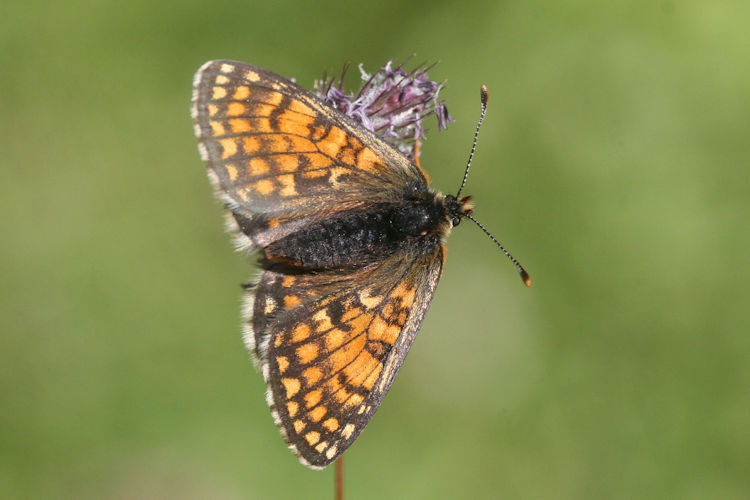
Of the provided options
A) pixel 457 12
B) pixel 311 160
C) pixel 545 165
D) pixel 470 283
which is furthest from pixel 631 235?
pixel 311 160

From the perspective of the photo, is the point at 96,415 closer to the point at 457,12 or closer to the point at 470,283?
the point at 470,283

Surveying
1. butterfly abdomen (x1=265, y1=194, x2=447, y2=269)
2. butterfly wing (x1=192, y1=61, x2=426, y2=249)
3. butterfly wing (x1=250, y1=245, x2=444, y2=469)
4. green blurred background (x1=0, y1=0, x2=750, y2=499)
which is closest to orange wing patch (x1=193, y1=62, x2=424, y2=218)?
butterfly wing (x1=192, y1=61, x2=426, y2=249)

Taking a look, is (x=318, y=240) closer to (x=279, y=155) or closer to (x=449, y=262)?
(x=279, y=155)

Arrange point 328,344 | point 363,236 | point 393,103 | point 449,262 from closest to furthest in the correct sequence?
point 328,344, point 363,236, point 393,103, point 449,262

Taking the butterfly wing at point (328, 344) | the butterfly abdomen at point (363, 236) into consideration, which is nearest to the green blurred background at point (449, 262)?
the butterfly wing at point (328, 344)

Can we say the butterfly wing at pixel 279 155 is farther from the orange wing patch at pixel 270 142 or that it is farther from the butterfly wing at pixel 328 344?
the butterfly wing at pixel 328 344

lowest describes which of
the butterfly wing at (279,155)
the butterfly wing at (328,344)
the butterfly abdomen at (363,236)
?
the butterfly wing at (328,344)

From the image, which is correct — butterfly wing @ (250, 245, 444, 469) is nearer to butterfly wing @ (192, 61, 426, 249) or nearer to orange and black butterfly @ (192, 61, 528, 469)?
orange and black butterfly @ (192, 61, 528, 469)

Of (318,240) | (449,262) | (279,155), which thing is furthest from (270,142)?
(449,262)
